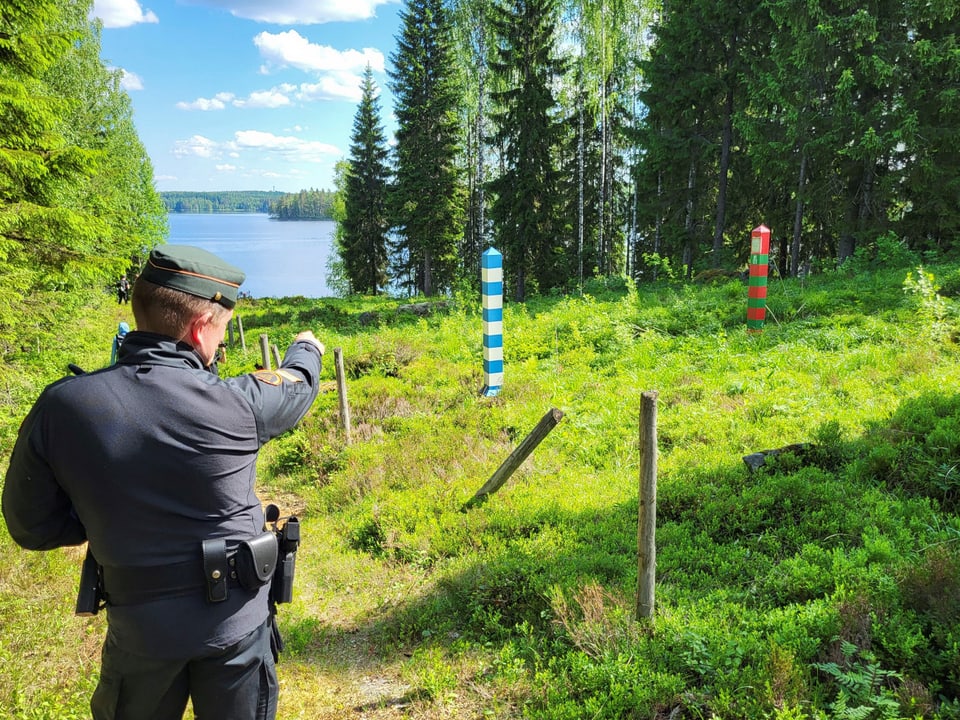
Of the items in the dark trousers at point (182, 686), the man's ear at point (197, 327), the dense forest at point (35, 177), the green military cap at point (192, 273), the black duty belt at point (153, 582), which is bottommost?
the dark trousers at point (182, 686)

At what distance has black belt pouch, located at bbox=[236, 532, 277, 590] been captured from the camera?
78.7 inches

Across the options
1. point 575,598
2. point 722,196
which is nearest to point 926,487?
point 575,598

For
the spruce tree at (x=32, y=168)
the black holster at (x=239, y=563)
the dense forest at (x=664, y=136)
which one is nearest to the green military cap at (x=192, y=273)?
the black holster at (x=239, y=563)

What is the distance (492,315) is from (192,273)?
A: 250 inches

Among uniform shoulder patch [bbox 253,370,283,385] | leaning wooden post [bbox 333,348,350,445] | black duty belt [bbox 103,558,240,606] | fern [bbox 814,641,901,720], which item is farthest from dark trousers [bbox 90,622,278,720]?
leaning wooden post [bbox 333,348,350,445]

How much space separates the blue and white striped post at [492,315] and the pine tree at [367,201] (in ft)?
96.4

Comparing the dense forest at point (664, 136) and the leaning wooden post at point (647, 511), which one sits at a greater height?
the dense forest at point (664, 136)

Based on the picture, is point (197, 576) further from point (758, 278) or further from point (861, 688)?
point (758, 278)

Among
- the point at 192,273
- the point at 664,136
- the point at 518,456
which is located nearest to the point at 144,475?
the point at 192,273

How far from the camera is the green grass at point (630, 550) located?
9.86 ft

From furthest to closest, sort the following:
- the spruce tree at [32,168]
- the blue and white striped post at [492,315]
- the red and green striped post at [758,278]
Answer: the red and green striped post at [758,278]
the blue and white striped post at [492,315]
the spruce tree at [32,168]

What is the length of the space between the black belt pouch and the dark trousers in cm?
21

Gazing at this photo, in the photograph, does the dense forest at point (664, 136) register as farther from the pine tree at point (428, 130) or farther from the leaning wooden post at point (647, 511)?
the leaning wooden post at point (647, 511)

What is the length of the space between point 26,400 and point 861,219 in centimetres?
1948
